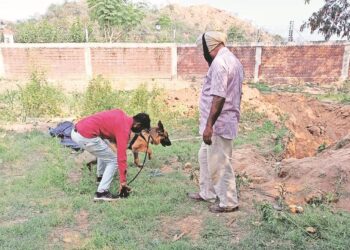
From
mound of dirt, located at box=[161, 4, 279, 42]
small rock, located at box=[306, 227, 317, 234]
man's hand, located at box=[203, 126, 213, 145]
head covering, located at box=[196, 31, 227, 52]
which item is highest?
mound of dirt, located at box=[161, 4, 279, 42]

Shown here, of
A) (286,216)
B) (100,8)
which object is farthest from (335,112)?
(100,8)

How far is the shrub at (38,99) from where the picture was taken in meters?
9.41

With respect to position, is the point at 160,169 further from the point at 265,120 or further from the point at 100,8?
the point at 100,8

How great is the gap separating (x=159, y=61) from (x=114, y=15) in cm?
747

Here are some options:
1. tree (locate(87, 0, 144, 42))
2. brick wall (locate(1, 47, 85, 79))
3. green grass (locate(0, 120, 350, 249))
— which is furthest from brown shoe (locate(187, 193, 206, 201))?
tree (locate(87, 0, 144, 42))

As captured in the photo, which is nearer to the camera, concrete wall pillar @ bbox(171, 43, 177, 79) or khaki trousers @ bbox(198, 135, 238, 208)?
khaki trousers @ bbox(198, 135, 238, 208)

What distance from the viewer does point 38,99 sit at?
31.0 feet

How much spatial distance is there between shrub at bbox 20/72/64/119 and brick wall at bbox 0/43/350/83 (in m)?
7.13

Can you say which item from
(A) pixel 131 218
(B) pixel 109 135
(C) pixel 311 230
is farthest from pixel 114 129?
(C) pixel 311 230

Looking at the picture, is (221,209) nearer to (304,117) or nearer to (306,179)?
(306,179)

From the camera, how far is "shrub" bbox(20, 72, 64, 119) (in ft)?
30.9

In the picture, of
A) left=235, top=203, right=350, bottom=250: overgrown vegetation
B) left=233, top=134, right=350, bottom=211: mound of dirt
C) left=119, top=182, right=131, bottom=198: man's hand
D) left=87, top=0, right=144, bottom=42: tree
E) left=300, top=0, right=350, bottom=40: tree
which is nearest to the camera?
left=235, top=203, right=350, bottom=250: overgrown vegetation

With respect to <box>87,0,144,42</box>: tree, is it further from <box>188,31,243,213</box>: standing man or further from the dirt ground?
<box>188,31,243,213</box>: standing man

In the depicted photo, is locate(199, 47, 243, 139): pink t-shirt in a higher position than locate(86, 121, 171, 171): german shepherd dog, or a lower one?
higher
